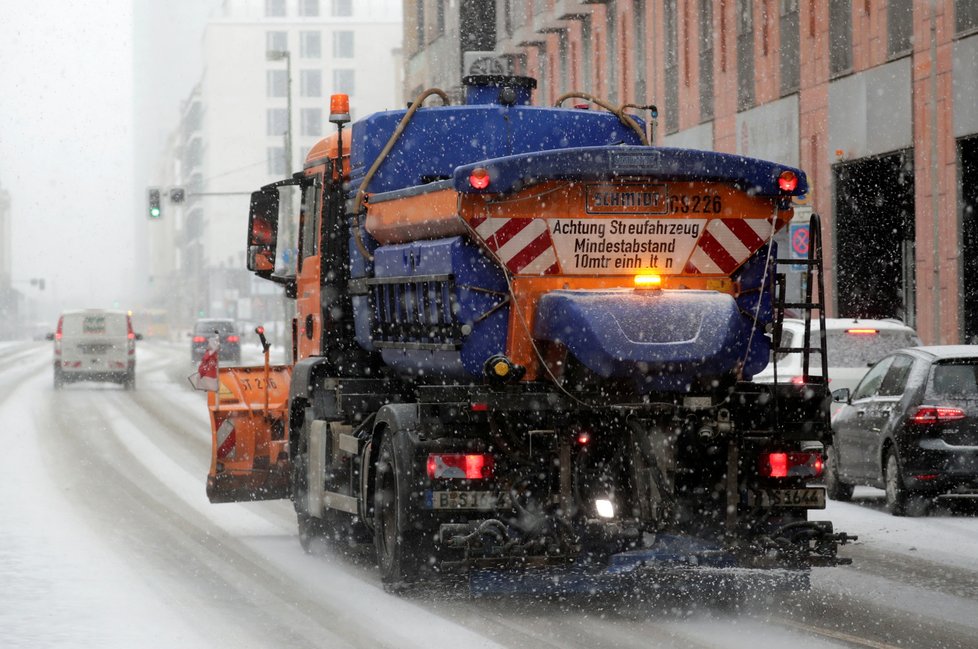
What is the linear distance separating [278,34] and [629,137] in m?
154

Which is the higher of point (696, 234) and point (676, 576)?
point (696, 234)

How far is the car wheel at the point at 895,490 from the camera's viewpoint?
1579cm

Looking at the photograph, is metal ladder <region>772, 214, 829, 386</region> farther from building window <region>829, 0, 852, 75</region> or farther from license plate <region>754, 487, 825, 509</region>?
building window <region>829, 0, 852, 75</region>

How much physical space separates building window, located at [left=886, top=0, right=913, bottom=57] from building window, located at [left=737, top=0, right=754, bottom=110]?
6.22 m

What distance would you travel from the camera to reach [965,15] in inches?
1054

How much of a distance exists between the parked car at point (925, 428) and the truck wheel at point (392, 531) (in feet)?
18.4

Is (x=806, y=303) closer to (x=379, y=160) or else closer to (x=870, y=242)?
(x=379, y=160)

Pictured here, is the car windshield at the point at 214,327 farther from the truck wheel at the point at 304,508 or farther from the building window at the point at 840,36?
the truck wheel at the point at 304,508

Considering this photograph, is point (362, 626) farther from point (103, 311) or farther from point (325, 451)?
point (103, 311)

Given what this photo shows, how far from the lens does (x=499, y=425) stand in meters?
10.0

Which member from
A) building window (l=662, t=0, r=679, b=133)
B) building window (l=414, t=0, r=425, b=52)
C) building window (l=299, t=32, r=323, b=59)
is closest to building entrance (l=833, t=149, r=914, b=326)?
building window (l=662, t=0, r=679, b=133)

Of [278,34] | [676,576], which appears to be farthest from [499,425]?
[278,34]

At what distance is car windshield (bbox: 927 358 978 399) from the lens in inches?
614

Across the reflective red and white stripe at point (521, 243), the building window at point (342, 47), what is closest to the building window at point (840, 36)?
the reflective red and white stripe at point (521, 243)
